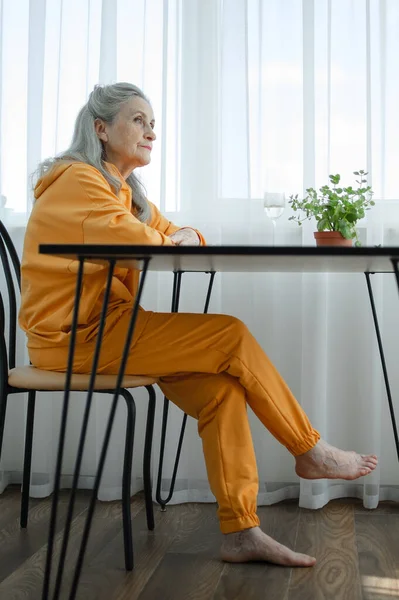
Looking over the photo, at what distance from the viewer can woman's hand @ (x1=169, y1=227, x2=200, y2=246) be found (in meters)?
2.13

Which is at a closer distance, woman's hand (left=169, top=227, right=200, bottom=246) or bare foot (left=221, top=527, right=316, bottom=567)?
bare foot (left=221, top=527, right=316, bottom=567)

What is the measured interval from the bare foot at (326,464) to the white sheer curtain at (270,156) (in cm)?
53

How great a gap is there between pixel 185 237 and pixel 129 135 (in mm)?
337

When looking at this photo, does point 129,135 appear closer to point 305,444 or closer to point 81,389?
point 81,389

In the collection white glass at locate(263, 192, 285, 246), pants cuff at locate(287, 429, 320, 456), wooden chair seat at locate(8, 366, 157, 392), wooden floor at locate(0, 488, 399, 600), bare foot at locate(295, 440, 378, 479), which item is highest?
white glass at locate(263, 192, 285, 246)

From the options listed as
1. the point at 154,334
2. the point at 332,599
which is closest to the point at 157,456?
the point at 154,334

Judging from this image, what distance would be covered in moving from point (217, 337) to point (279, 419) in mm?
251

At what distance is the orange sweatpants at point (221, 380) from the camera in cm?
186

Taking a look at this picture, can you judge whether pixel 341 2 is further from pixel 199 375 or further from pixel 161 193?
pixel 199 375

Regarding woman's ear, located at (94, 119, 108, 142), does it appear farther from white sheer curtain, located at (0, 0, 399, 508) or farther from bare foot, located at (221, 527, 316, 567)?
bare foot, located at (221, 527, 316, 567)

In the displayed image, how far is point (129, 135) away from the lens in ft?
7.23

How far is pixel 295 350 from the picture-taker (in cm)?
255

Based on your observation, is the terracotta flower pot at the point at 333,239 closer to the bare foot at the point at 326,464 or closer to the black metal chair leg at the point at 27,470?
the bare foot at the point at 326,464

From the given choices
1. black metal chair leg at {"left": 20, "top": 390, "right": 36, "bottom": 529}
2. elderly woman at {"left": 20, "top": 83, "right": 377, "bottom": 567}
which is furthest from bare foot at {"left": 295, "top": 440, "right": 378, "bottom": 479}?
black metal chair leg at {"left": 20, "top": 390, "right": 36, "bottom": 529}
